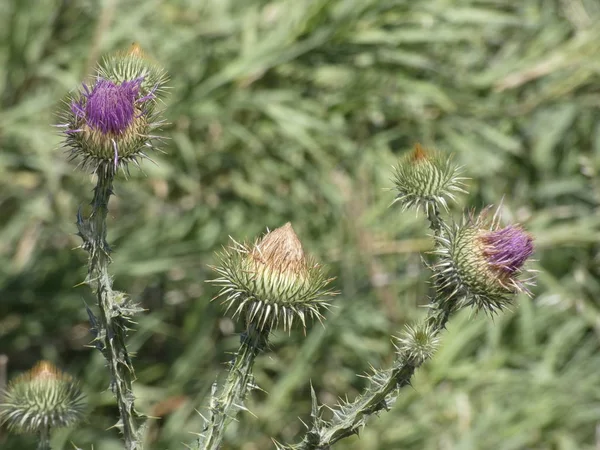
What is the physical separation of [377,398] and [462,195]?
273 centimetres

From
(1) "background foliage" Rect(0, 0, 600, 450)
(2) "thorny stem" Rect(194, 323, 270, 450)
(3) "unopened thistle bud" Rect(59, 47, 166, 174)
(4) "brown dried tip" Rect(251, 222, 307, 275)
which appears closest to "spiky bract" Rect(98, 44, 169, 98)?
(3) "unopened thistle bud" Rect(59, 47, 166, 174)

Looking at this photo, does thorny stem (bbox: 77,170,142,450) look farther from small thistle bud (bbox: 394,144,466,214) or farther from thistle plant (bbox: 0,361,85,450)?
small thistle bud (bbox: 394,144,466,214)

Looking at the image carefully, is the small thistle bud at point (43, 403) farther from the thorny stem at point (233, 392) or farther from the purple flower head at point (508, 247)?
the purple flower head at point (508, 247)

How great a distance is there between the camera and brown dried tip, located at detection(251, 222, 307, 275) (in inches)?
59.8

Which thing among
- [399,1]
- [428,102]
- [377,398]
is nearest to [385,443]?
[428,102]

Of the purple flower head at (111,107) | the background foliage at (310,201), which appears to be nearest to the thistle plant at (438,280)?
the purple flower head at (111,107)

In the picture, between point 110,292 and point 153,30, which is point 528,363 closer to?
point 153,30

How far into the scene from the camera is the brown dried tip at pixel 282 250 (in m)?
1.52

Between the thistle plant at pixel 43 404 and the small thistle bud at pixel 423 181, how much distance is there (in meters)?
0.77

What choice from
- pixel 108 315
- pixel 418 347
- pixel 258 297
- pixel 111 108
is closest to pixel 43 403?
pixel 108 315

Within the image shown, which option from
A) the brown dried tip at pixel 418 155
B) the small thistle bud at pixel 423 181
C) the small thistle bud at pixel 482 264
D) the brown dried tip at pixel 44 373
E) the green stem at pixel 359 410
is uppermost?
the brown dried tip at pixel 418 155

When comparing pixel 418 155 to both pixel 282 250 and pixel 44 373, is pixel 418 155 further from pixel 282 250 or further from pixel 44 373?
pixel 44 373

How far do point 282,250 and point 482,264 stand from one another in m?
0.36

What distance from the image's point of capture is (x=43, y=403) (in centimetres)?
167
